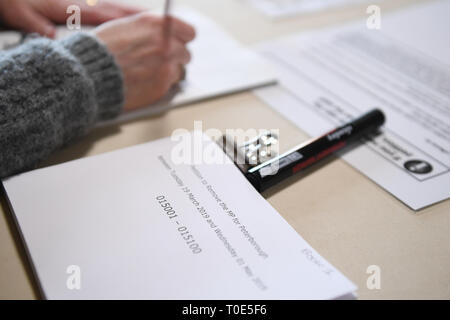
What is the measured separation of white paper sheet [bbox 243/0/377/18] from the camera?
868 millimetres

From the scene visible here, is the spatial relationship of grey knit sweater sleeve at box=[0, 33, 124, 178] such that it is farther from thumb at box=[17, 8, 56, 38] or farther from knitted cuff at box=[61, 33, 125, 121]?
thumb at box=[17, 8, 56, 38]

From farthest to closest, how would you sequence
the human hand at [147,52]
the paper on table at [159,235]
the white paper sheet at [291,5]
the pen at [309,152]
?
the white paper sheet at [291,5] < the human hand at [147,52] < the pen at [309,152] < the paper on table at [159,235]

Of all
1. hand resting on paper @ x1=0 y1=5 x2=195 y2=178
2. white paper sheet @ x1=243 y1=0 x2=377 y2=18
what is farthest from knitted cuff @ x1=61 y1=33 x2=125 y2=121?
white paper sheet @ x1=243 y1=0 x2=377 y2=18

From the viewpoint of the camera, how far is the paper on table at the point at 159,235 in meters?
0.35

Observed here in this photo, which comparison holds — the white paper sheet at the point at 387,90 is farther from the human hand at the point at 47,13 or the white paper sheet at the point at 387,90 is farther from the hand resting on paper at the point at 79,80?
the human hand at the point at 47,13

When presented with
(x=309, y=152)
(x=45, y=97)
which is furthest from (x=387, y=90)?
(x=45, y=97)

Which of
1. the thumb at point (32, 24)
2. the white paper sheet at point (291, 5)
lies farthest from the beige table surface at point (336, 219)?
the white paper sheet at point (291, 5)

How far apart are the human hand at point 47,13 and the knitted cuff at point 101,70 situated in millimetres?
145

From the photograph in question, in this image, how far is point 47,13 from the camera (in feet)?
2.21

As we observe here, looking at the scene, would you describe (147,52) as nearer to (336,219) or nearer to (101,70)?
(101,70)

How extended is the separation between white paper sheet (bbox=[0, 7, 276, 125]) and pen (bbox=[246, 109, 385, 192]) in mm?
168

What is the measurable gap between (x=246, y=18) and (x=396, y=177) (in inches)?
19.5

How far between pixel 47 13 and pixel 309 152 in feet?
1.57
